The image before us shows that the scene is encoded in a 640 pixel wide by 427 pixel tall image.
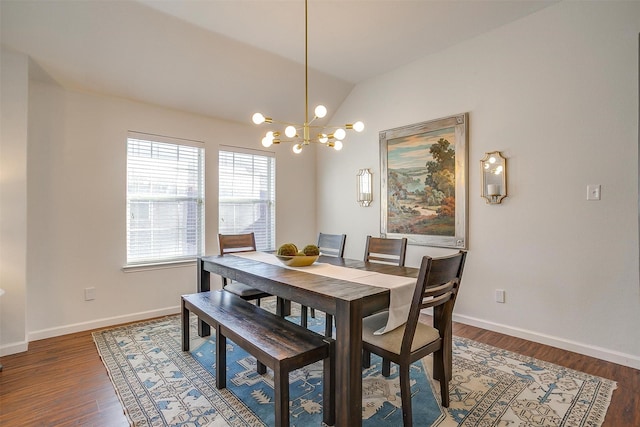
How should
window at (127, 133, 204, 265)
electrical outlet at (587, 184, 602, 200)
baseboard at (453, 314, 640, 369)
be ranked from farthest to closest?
window at (127, 133, 204, 265)
electrical outlet at (587, 184, 602, 200)
baseboard at (453, 314, 640, 369)

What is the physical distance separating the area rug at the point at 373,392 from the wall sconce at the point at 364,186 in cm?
215

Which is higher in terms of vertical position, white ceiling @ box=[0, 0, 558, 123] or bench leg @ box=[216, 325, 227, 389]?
white ceiling @ box=[0, 0, 558, 123]

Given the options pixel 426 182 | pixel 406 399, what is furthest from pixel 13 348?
pixel 426 182

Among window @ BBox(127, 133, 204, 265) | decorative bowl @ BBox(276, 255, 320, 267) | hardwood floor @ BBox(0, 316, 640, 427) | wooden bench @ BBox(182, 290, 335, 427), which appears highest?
window @ BBox(127, 133, 204, 265)

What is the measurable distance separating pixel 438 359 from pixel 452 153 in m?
2.23

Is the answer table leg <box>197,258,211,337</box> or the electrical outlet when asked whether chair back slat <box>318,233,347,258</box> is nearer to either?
table leg <box>197,258,211,337</box>

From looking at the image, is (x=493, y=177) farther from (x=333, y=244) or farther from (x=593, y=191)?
(x=333, y=244)

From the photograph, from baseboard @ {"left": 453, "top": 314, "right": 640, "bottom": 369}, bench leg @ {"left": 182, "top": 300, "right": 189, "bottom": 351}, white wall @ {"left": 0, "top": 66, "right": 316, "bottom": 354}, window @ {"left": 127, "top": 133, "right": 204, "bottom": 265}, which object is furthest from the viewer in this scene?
window @ {"left": 127, "top": 133, "right": 204, "bottom": 265}

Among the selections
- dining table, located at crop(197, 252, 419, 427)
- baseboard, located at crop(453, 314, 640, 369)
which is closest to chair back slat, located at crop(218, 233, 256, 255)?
dining table, located at crop(197, 252, 419, 427)

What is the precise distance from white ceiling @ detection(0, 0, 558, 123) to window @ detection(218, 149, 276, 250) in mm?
748

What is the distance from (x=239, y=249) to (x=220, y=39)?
2148mm

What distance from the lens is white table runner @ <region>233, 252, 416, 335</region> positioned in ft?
6.09

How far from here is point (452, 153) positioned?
3422 millimetres

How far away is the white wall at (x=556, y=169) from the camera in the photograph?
8.07 ft
